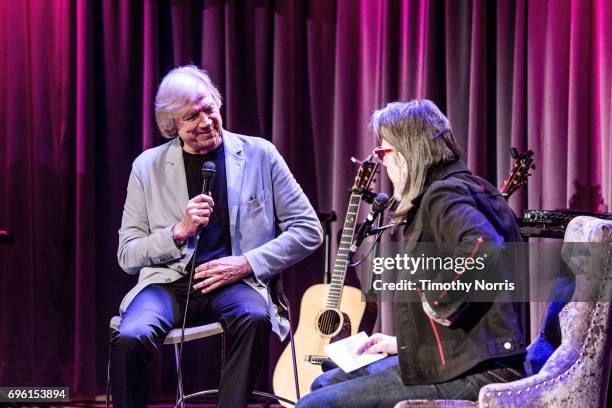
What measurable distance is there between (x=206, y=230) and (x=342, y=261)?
0.75 m

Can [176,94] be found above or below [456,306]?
above

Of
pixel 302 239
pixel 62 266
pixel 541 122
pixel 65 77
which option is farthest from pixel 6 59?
pixel 541 122

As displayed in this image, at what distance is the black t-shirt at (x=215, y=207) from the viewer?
11.4ft

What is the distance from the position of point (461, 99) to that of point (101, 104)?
6.74ft

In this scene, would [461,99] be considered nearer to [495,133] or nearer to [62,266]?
[495,133]

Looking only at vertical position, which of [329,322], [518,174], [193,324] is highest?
[518,174]

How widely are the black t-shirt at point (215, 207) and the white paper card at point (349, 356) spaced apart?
1.03 metres

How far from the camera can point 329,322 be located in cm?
388

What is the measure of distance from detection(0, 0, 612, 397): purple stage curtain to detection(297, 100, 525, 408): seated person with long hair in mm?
1927

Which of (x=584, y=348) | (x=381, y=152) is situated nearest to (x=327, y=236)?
(x=381, y=152)

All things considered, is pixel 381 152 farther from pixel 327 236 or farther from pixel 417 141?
pixel 327 236

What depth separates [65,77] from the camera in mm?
4402

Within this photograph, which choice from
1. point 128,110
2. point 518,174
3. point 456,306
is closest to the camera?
point 456,306

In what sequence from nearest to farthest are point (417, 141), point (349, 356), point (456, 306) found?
point (456, 306), point (417, 141), point (349, 356)
